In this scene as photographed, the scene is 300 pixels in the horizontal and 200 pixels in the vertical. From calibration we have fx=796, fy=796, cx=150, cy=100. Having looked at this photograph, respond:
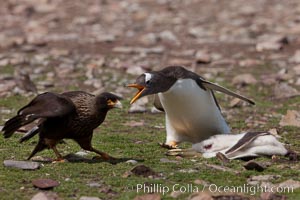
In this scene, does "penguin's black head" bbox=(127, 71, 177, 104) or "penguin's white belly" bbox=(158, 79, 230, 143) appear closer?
"penguin's black head" bbox=(127, 71, 177, 104)

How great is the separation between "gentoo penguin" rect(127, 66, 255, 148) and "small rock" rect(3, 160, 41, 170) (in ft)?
5.73

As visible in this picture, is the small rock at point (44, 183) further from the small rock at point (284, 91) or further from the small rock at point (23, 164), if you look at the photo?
the small rock at point (284, 91)

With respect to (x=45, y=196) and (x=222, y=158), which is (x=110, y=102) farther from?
(x=45, y=196)

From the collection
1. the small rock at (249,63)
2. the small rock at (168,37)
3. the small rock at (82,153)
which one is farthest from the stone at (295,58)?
the small rock at (82,153)

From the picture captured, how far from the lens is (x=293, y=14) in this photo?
2325 centimetres

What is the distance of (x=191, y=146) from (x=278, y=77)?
554cm

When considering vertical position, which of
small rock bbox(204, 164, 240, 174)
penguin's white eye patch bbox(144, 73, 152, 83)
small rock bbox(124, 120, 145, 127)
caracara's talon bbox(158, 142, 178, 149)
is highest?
penguin's white eye patch bbox(144, 73, 152, 83)

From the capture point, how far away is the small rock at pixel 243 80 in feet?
48.6

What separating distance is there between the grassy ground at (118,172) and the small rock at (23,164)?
6 centimetres

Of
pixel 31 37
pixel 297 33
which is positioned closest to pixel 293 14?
pixel 297 33

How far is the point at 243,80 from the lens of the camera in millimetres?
14891

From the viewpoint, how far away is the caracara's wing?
26.8 feet

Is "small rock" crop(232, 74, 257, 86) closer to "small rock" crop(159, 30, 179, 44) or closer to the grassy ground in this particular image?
the grassy ground

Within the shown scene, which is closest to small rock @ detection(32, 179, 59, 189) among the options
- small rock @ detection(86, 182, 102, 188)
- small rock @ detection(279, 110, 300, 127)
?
small rock @ detection(86, 182, 102, 188)
